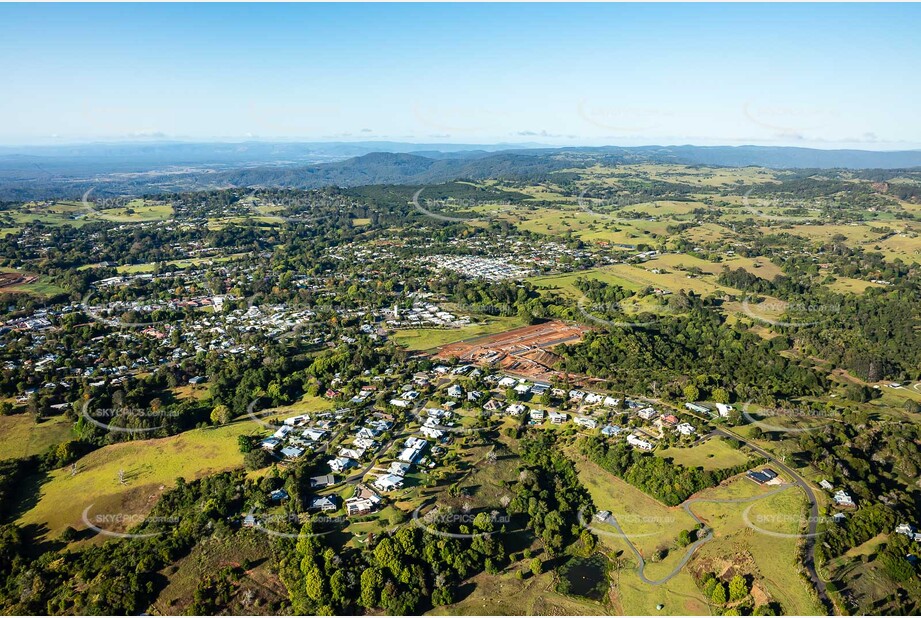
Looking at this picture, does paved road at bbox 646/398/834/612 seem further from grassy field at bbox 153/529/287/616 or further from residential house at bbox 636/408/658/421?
grassy field at bbox 153/529/287/616

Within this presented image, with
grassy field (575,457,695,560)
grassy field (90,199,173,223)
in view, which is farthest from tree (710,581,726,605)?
grassy field (90,199,173,223)

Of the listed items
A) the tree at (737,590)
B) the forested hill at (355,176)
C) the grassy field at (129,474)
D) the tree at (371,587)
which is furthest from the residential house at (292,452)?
the forested hill at (355,176)

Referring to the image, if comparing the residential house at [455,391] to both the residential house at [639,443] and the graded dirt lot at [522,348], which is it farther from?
the residential house at [639,443]

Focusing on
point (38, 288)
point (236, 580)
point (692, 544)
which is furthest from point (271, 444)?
point (38, 288)

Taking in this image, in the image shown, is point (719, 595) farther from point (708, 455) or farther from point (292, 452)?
point (292, 452)

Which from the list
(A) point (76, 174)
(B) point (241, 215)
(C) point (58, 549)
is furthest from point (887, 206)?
(A) point (76, 174)

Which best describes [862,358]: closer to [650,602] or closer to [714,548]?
[714,548]
